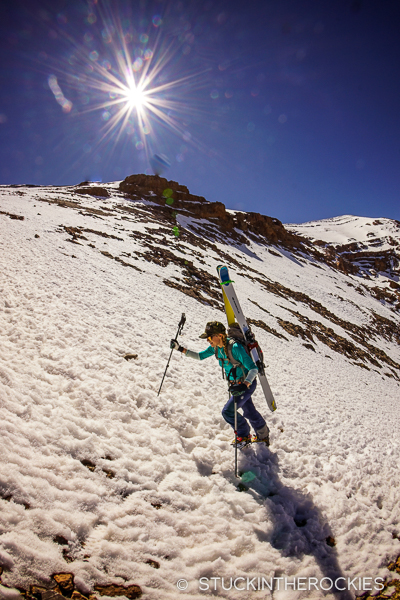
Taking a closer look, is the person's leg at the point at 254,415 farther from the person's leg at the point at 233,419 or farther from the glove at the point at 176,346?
the glove at the point at 176,346

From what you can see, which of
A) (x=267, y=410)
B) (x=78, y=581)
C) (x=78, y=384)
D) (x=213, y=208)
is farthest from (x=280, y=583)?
(x=213, y=208)

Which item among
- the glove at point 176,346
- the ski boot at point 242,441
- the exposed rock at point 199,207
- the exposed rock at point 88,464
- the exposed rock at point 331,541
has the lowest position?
the exposed rock at point 331,541

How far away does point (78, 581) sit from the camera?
2602mm

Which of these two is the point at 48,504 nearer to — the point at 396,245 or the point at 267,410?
the point at 267,410

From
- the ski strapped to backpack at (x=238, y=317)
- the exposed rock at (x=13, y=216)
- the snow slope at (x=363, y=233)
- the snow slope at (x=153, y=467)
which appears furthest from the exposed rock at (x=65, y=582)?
the snow slope at (x=363, y=233)

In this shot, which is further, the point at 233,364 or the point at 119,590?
the point at 233,364

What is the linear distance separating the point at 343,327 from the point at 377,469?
82.9ft

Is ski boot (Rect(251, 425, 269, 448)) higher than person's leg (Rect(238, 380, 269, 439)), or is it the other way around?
person's leg (Rect(238, 380, 269, 439))

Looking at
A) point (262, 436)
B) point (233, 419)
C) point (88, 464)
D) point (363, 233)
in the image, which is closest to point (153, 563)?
point (88, 464)

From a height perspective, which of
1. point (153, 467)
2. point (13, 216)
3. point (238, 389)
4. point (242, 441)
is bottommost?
point (242, 441)

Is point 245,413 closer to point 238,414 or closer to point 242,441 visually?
point 238,414

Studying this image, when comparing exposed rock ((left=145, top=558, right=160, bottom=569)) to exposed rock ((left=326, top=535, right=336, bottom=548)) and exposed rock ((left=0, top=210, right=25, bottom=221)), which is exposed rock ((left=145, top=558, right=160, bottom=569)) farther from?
exposed rock ((left=0, top=210, right=25, bottom=221))

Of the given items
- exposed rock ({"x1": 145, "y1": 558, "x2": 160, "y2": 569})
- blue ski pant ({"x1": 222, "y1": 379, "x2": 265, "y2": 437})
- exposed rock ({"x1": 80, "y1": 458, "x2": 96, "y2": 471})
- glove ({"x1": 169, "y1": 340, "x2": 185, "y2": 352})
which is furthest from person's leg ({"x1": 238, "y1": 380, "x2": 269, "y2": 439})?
exposed rock ({"x1": 80, "y1": 458, "x2": 96, "y2": 471})

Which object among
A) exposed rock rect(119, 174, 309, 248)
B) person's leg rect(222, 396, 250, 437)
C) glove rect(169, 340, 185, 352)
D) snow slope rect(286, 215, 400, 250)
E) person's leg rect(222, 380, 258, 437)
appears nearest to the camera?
person's leg rect(222, 380, 258, 437)
